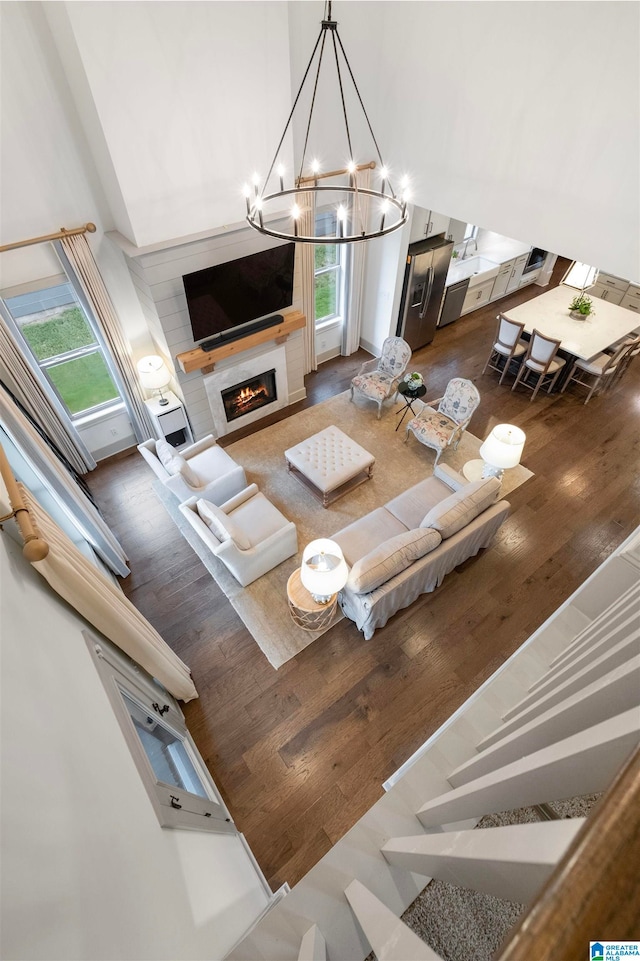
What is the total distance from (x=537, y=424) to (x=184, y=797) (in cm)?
549

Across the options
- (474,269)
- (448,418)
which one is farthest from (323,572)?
(474,269)

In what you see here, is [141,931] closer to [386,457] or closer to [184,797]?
[184,797]

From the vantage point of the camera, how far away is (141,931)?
136cm

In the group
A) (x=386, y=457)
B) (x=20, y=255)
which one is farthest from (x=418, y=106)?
(x=20, y=255)

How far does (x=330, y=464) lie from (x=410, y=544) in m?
1.66

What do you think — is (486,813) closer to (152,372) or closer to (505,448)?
(505,448)

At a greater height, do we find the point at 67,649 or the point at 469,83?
the point at 469,83

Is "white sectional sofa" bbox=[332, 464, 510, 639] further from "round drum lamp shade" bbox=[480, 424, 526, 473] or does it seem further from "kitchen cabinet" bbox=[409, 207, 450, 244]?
"kitchen cabinet" bbox=[409, 207, 450, 244]

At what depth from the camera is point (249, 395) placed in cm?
563

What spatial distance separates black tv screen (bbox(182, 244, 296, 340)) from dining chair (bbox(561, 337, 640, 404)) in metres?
4.05

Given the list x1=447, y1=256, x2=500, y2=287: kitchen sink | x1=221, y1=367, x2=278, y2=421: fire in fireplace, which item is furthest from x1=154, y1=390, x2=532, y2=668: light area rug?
x1=447, y1=256, x2=500, y2=287: kitchen sink

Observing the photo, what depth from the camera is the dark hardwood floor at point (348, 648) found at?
10.1 feet

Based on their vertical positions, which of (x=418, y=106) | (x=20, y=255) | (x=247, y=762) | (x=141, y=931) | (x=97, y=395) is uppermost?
(x=418, y=106)

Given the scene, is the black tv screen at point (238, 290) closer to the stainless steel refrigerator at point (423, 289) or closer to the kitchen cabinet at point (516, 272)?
the stainless steel refrigerator at point (423, 289)
